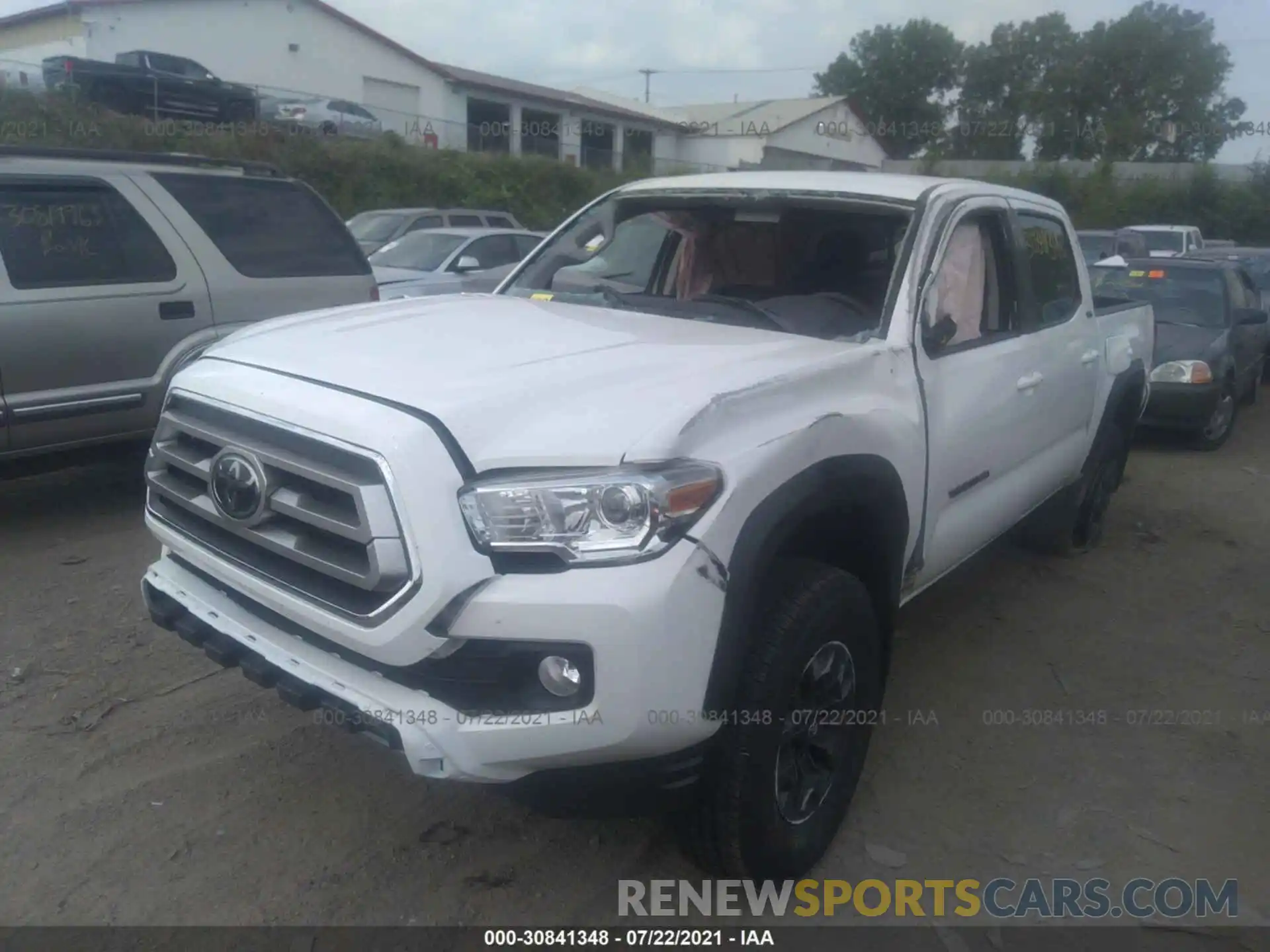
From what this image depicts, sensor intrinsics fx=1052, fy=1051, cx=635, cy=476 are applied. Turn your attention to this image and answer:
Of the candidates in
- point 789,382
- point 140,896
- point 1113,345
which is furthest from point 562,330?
point 1113,345

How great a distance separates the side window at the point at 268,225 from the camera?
19.2 feet

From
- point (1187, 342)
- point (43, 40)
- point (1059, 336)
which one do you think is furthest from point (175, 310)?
point (43, 40)

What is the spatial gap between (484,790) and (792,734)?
80 centimetres

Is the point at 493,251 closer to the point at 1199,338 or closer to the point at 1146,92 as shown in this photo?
the point at 1199,338

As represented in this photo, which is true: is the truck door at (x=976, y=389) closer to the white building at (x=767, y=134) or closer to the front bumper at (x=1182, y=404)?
the front bumper at (x=1182, y=404)

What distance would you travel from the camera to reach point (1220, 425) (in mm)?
9203

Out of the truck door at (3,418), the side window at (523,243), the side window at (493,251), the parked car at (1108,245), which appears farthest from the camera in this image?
the parked car at (1108,245)

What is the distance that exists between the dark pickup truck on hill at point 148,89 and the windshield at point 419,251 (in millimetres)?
8607

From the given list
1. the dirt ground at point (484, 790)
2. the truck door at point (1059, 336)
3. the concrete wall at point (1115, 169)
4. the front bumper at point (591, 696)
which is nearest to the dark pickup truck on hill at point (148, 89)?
the dirt ground at point (484, 790)

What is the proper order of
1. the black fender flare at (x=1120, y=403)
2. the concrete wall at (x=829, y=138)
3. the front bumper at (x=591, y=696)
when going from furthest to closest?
the concrete wall at (x=829, y=138) < the black fender flare at (x=1120, y=403) < the front bumper at (x=591, y=696)

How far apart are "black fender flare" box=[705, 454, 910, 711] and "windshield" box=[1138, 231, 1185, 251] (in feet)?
58.9

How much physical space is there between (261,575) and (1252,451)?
30.0 ft

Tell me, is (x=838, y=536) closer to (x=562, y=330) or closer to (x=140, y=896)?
(x=562, y=330)

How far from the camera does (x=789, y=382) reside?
108 inches
